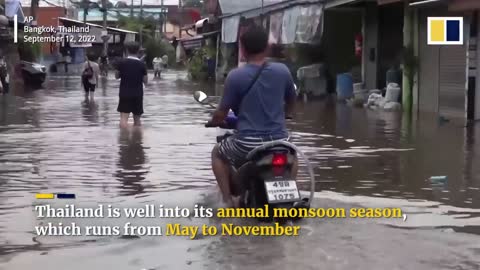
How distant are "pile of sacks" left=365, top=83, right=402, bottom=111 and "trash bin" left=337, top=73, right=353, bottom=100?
3.12 meters

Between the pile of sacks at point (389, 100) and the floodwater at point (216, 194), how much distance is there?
3332 mm

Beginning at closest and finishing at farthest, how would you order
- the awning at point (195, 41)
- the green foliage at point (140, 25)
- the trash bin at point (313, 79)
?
the trash bin at point (313, 79) < the awning at point (195, 41) < the green foliage at point (140, 25)

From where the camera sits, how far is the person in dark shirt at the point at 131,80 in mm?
14516

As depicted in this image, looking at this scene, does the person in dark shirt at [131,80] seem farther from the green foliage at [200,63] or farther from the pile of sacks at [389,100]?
the green foliage at [200,63]

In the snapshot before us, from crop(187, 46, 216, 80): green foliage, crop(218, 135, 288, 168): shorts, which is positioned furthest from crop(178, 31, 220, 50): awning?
crop(218, 135, 288, 168): shorts

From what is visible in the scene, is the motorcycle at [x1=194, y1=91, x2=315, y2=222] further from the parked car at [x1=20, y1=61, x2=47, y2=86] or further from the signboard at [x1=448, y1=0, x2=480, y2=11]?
the parked car at [x1=20, y1=61, x2=47, y2=86]

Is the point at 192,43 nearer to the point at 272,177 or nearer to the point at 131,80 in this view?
the point at 131,80

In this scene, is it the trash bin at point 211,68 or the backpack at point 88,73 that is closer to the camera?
the backpack at point 88,73

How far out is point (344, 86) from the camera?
2577 cm

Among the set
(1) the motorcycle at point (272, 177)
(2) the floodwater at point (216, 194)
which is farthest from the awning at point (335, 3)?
(1) the motorcycle at point (272, 177)

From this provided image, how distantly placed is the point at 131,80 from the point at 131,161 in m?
3.72

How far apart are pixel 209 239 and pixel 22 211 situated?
2.10 metres

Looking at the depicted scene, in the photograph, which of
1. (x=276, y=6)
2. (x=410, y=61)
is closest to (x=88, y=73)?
(x=276, y=6)

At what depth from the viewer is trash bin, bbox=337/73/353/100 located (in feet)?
84.0
